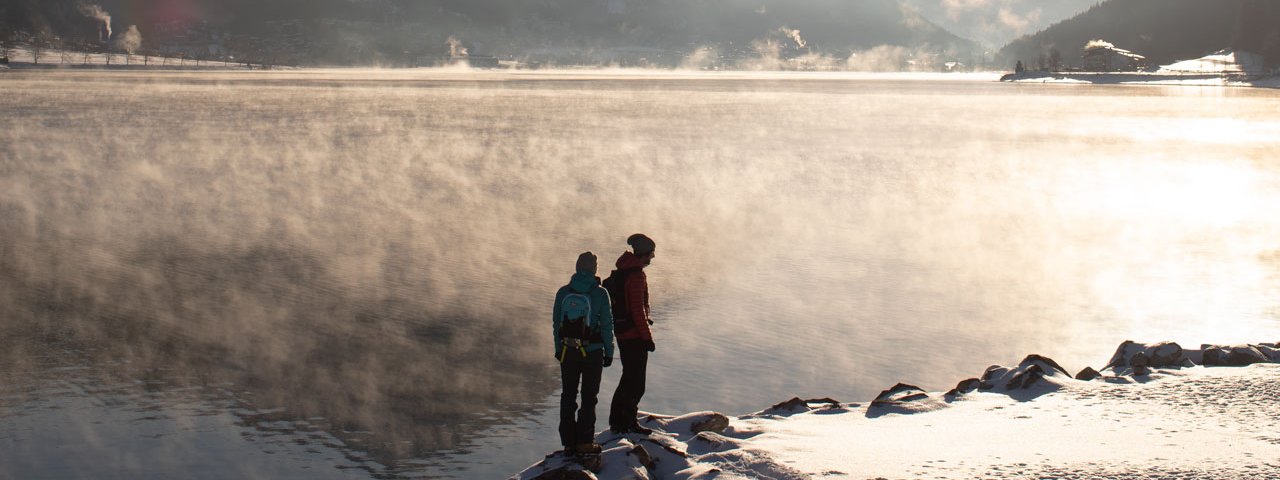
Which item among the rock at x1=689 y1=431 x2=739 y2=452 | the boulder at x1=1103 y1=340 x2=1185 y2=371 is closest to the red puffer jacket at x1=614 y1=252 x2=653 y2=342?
the rock at x1=689 y1=431 x2=739 y2=452

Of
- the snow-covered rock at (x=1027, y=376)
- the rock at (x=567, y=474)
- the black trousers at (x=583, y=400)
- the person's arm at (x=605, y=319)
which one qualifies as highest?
the person's arm at (x=605, y=319)

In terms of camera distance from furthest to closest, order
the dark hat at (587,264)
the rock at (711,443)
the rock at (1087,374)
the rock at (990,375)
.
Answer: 1. the rock at (1087,374)
2. the rock at (990,375)
3. the rock at (711,443)
4. the dark hat at (587,264)

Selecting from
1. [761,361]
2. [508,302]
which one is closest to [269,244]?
[508,302]

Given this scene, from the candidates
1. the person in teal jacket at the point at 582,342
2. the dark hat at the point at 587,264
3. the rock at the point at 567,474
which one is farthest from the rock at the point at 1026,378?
the dark hat at the point at 587,264

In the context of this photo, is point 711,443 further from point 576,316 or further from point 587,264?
point 587,264

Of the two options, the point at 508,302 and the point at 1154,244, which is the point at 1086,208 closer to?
the point at 1154,244

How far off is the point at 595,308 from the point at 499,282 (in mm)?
10637

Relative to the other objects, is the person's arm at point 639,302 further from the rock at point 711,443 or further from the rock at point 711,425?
the rock at point 711,425

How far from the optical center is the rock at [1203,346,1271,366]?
14703 mm

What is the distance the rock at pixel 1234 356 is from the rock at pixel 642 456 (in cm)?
778

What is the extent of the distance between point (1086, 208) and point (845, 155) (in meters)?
16.1

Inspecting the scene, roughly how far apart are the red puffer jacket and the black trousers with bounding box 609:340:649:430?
14 cm

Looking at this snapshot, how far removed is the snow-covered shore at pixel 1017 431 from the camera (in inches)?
424

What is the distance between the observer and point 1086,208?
105ft
